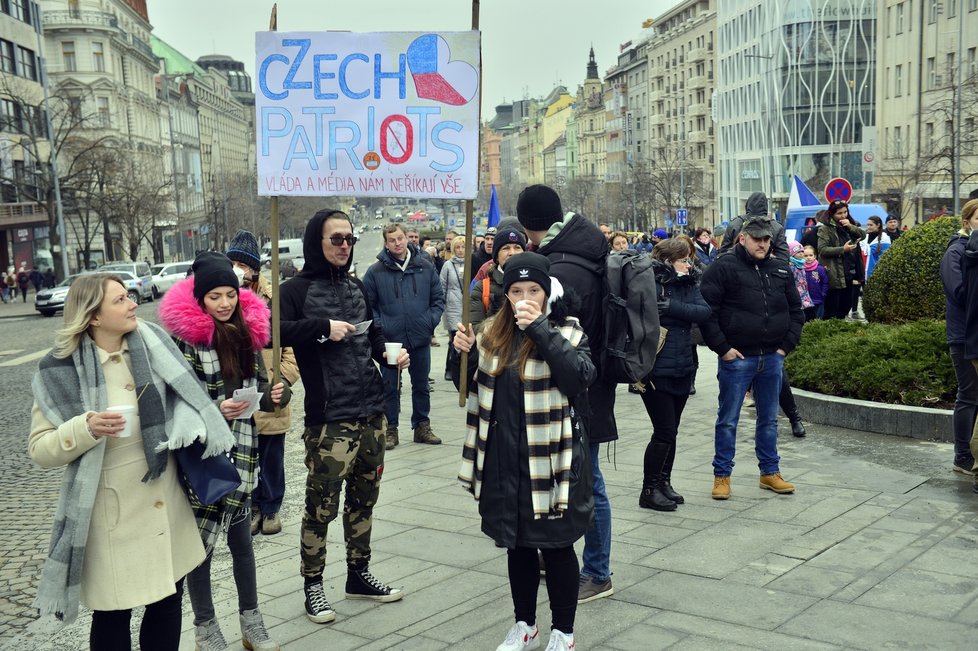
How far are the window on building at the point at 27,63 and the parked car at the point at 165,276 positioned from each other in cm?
1733

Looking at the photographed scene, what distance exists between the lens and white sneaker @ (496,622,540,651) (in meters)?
4.79

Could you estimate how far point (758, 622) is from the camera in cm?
511

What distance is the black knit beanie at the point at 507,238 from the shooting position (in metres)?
7.92

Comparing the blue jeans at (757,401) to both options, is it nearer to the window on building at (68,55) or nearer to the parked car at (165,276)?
the parked car at (165,276)

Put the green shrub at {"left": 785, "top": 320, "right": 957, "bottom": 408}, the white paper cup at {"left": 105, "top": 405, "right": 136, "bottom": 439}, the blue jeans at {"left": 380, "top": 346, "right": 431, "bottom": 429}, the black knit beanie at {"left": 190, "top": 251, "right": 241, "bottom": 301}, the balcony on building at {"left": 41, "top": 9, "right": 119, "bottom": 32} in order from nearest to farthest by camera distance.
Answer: the white paper cup at {"left": 105, "top": 405, "right": 136, "bottom": 439}, the black knit beanie at {"left": 190, "top": 251, "right": 241, "bottom": 301}, the green shrub at {"left": 785, "top": 320, "right": 957, "bottom": 408}, the blue jeans at {"left": 380, "top": 346, "right": 431, "bottom": 429}, the balcony on building at {"left": 41, "top": 9, "right": 119, "bottom": 32}

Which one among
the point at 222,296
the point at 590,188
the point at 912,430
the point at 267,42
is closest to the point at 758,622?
the point at 222,296

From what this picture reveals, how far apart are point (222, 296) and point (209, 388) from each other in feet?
1.36

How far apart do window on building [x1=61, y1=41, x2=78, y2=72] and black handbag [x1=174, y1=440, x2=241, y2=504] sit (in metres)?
80.3

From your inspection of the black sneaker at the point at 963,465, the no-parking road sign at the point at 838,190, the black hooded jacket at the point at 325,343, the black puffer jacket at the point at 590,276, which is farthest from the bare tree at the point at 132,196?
the black puffer jacket at the point at 590,276

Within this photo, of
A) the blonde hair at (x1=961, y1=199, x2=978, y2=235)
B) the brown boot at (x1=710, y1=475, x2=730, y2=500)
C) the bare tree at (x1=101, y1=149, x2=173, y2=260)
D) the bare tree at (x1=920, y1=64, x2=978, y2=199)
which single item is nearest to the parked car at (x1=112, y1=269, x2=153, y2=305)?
the bare tree at (x1=101, y1=149, x2=173, y2=260)

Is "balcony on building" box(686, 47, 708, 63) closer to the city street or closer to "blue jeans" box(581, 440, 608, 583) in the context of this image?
the city street

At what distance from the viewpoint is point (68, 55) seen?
77.4 meters

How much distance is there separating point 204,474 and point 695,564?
291cm

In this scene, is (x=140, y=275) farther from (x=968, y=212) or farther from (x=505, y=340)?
(x=505, y=340)
